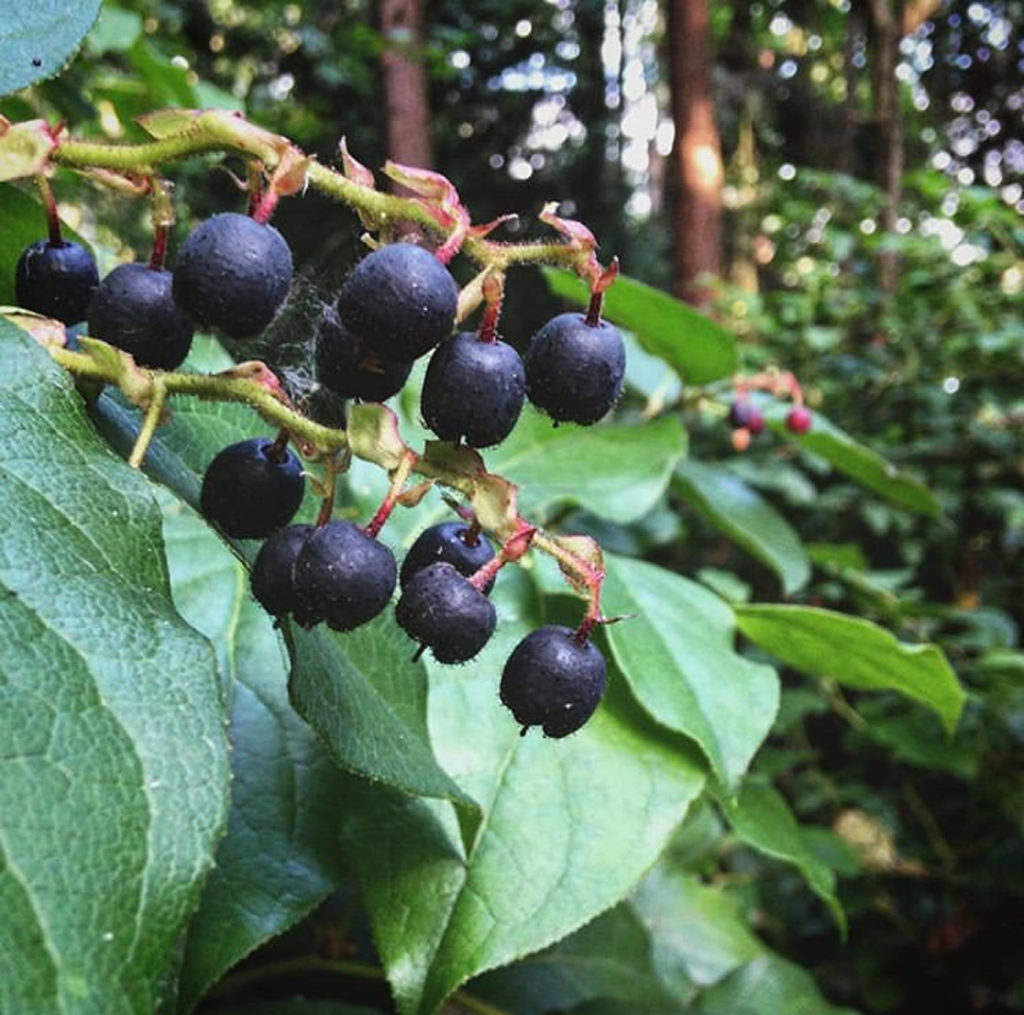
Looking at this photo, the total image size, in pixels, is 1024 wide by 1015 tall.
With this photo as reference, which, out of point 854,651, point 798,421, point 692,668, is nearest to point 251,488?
point 692,668

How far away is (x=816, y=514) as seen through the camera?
2992 mm

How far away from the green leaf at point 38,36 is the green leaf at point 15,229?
0.25ft

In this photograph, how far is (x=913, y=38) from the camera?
7371 mm

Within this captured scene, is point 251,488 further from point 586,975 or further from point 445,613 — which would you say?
point 586,975

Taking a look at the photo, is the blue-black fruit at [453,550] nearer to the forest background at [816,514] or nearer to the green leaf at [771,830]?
the forest background at [816,514]

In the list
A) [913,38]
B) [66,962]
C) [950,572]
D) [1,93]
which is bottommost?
[950,572]

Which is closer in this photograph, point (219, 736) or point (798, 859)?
point (219, 736)

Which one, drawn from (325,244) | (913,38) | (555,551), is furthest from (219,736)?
(913,38)

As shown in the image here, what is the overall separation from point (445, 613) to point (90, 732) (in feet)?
0.61

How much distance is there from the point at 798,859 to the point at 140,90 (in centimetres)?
143

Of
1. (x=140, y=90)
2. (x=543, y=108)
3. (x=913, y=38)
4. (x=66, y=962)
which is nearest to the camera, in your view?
(x=66, y=962)

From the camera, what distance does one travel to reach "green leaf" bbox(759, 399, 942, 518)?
1755 mm

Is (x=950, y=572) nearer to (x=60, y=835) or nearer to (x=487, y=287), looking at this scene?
(x=487, y=287)

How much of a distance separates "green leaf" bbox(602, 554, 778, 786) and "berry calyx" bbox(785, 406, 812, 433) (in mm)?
704
